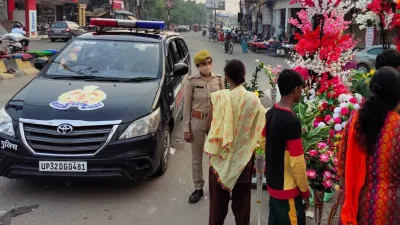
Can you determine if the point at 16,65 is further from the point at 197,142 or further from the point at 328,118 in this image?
the point at 328,118

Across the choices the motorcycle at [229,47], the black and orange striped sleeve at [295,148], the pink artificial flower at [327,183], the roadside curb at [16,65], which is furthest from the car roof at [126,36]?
the motorcycle at [229,47]

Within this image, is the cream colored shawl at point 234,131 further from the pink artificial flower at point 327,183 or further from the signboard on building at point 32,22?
the signboard on building at point 32,22

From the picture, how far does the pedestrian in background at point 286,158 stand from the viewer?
8.78 ft

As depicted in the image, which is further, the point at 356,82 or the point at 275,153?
the point at 356,82

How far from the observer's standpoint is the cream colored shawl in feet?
10.4

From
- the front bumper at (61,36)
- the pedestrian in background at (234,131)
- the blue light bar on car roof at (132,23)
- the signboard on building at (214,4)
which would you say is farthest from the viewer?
the signboard on building at (214,4)

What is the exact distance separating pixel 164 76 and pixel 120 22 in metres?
1.63

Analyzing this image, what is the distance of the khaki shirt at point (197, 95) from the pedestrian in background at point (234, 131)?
91 centimetres

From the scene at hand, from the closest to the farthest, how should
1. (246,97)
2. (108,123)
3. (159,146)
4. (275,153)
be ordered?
1. (275,153)
2. (246,97)
3. (108,123)
4. (159,146)

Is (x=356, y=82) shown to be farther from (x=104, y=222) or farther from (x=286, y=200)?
(x=104, y=222)

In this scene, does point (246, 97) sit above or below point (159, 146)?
above

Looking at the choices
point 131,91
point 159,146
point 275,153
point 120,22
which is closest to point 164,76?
point 131,91

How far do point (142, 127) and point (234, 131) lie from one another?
4.92ft

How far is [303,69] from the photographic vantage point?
507 cm
